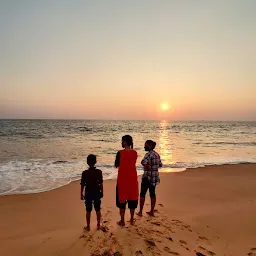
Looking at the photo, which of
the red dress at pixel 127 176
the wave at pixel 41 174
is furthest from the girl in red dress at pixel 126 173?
the wave at pixel 41 174

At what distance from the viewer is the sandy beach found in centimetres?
471

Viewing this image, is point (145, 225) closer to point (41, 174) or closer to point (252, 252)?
point (252, 252)

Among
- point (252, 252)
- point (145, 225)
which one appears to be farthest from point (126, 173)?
point (252, 252)

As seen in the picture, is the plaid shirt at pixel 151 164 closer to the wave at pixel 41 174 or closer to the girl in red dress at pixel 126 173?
the girl in red dress at pixel 126 173

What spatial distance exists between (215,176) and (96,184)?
27.8 feet

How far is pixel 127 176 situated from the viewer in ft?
17.9

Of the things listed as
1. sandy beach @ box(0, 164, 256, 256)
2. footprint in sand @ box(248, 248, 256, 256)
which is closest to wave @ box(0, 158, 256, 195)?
sandy beach @ box(0, 164, 256, 256)

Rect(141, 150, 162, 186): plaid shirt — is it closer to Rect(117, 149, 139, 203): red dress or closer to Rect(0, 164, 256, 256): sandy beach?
Rect(117, 149, 139, 203): red dress

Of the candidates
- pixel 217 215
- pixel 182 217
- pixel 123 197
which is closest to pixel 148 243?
pixel 123 197

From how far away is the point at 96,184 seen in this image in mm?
5238

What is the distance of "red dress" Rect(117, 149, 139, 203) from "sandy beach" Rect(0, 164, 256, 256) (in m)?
→ 0.63

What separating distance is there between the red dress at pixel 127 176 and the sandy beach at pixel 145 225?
0.63m

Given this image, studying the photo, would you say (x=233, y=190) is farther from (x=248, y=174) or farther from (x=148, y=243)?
(x=148, y=243)

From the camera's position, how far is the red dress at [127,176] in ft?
17.7
